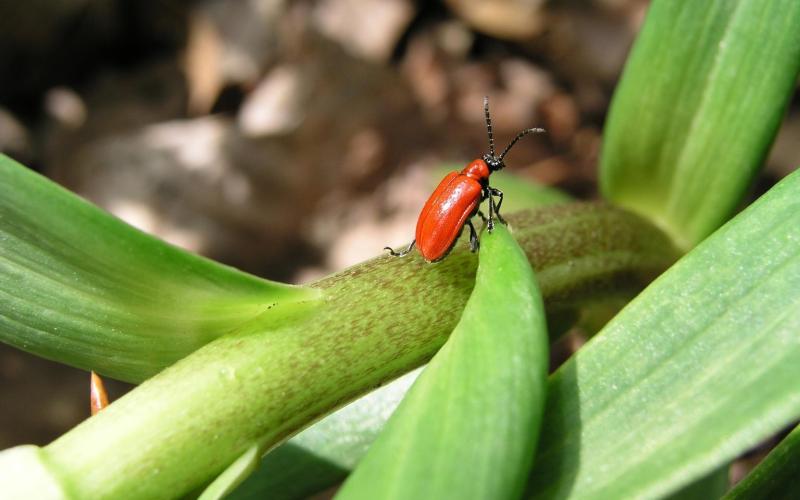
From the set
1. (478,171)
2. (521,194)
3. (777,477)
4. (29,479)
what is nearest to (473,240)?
(478,171)

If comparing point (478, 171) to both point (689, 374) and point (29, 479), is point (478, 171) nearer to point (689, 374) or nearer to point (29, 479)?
point (689, 374)

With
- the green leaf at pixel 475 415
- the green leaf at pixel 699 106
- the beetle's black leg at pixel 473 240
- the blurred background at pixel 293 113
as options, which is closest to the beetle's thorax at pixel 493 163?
the green leaf at pixel 699 106

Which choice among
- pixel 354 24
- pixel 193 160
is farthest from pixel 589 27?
pixel 193 160

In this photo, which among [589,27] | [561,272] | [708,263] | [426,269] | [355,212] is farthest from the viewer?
[355,212]

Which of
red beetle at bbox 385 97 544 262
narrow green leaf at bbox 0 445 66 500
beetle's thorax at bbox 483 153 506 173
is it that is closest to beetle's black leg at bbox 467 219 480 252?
red beetle at bbox 385 97 544 262

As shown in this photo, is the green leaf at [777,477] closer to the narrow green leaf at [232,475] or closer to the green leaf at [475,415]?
the green leaf at [475,415]

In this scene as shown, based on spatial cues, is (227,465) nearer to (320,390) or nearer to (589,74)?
(320,390)
